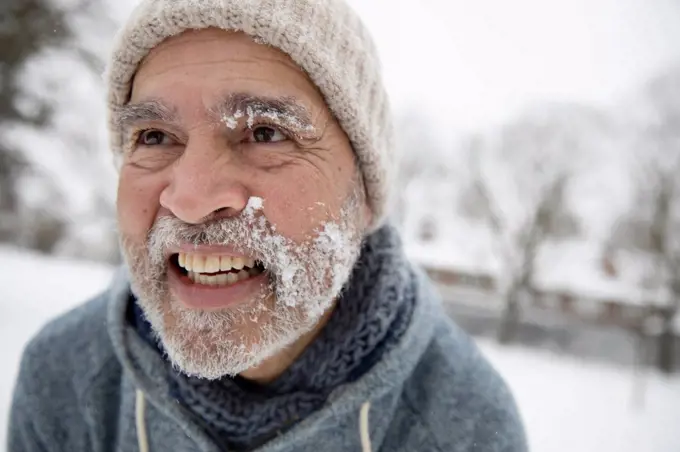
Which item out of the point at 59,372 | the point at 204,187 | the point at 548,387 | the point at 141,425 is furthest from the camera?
the point at 548,387

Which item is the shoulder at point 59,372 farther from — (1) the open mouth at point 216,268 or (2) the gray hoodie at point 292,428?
(1) the open mouth at point 216,268

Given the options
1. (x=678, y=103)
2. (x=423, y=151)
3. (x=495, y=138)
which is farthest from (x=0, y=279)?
(x=678, y=103)

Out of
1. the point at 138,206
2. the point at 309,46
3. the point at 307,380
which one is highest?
the point at 309,46

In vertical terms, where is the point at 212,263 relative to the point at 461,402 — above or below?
above

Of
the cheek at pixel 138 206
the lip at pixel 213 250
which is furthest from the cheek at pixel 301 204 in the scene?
the cheek at pixel 138 206

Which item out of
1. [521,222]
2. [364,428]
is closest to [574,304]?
[521,222]

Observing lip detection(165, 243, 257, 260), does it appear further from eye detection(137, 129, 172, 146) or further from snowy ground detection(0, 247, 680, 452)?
snowy ground detection(0, 247, 680, 452)

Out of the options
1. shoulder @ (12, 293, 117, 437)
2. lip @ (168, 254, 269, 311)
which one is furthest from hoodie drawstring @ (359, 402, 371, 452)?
shoulder @ (12, 293, 117, 437)

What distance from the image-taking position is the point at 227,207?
100 centimetres

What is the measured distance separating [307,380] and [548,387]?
9.71 metres

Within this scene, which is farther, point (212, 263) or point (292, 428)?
point (292, 428)

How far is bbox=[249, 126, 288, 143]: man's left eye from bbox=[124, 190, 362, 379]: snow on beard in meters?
0.19

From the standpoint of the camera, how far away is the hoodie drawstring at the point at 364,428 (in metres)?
1.21

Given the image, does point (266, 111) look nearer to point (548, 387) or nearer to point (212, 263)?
point (212, 263)
